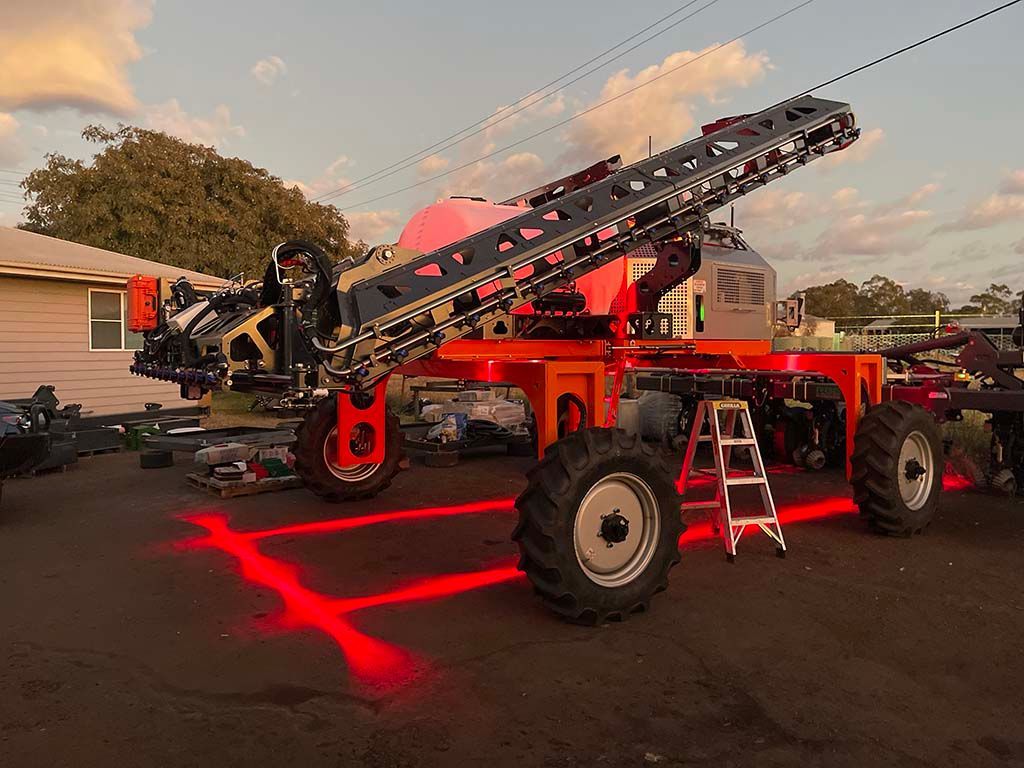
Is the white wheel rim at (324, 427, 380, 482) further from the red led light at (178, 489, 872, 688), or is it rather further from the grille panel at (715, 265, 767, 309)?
the grille panel at (715, 265, 767, 309)

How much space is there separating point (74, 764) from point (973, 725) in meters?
4.02

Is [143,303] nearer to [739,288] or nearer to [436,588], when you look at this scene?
[436,588]

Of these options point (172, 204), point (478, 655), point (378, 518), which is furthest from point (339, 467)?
point (172, 204)

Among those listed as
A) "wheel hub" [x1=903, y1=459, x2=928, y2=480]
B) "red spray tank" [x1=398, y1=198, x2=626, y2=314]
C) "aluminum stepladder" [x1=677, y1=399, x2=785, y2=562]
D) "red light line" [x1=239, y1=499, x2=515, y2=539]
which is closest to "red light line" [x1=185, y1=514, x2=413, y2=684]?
"red light line" [x1=239, y1=499, x2=515, y2=539]

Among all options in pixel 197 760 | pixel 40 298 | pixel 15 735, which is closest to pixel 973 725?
pixel 197 760

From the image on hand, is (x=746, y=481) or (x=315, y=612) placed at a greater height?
(x=746, y=481)

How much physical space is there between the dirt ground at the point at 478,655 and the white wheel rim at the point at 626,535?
0.35 metres

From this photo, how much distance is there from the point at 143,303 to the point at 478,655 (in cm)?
429

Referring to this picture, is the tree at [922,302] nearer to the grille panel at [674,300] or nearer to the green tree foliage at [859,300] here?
the green tree foliage at [859,300]

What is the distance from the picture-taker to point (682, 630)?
14.8 feet

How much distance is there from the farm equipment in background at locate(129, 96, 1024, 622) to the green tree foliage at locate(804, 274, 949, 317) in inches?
2575

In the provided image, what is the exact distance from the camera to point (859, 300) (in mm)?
70062

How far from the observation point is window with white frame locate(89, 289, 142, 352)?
14078 millimetres

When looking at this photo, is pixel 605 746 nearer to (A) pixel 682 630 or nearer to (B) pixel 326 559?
(A) pixel 682 630
